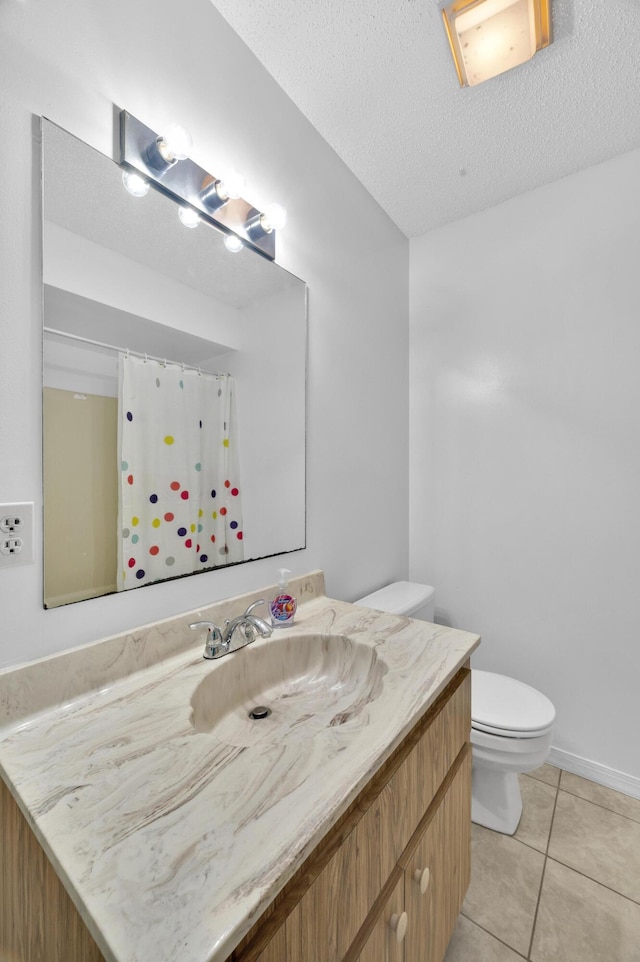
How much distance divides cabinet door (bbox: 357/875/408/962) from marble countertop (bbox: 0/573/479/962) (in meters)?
0.29

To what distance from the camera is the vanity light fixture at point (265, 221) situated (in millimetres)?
1231

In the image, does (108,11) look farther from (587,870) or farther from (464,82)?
(587,870)

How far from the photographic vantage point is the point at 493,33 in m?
1.21

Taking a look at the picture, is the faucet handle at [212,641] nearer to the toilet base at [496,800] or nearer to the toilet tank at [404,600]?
the toilet tank at [404,600]

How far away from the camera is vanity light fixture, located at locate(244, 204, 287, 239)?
4.04 feet

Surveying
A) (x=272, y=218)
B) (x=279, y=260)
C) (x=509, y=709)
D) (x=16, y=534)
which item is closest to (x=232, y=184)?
(x=272, y=218)

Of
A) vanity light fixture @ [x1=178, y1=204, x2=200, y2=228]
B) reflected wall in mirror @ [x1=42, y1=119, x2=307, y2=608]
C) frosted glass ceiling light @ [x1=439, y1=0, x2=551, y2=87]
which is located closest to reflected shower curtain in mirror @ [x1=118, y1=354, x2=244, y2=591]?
reflected wall in mirror @ [x1=42, y1=119, x2=307, y2=608]

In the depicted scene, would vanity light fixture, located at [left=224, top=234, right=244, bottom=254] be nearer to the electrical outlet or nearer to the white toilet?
the electrical outlet

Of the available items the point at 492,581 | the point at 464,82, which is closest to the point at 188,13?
the point at 464,82

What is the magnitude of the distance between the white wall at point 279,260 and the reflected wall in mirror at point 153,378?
0.13 feet

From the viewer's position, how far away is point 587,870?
133cm

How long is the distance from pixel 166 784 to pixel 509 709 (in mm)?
1286

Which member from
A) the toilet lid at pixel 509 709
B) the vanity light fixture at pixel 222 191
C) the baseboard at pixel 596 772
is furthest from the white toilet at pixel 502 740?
the vanity light fixture at pixel 222 191

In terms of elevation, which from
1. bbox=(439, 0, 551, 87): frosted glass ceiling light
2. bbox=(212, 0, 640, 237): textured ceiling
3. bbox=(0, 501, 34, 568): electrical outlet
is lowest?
bbox=(0, 501, 34, 568): electrical outlet
